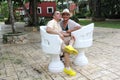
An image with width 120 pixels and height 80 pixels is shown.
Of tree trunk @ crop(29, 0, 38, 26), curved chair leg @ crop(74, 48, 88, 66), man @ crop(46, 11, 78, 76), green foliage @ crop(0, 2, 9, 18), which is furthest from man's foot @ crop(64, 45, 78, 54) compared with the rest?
green foliage @ crop(0, 2, 9, 18)

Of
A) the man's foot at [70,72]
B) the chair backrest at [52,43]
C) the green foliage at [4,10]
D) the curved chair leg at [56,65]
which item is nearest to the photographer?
the chair backrest at [52,43]

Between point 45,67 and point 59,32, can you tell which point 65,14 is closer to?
point 59,32

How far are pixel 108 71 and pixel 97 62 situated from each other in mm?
713

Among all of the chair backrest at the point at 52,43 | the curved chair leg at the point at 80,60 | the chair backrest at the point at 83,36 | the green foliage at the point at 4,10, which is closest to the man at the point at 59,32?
the chair backrest at the point at 52,43

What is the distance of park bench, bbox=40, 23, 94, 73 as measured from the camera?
3.93m

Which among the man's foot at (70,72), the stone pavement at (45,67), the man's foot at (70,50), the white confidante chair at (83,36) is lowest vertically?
the stone pavement at (45,67)

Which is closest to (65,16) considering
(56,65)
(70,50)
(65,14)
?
(65,14)

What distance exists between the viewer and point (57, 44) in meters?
3.91

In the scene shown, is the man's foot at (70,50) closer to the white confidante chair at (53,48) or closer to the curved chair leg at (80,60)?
the white confidante chair at (53,48)

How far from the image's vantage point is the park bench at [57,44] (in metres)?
3.93

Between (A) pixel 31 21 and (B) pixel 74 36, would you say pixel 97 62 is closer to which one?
(B) pixel 74 36

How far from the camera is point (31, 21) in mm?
13508

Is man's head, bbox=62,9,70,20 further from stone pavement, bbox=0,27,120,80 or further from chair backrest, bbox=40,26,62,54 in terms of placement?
stone pavement, bbox=0,27,120,80

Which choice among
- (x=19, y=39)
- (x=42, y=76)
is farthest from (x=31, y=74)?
(x=19, y=39)
